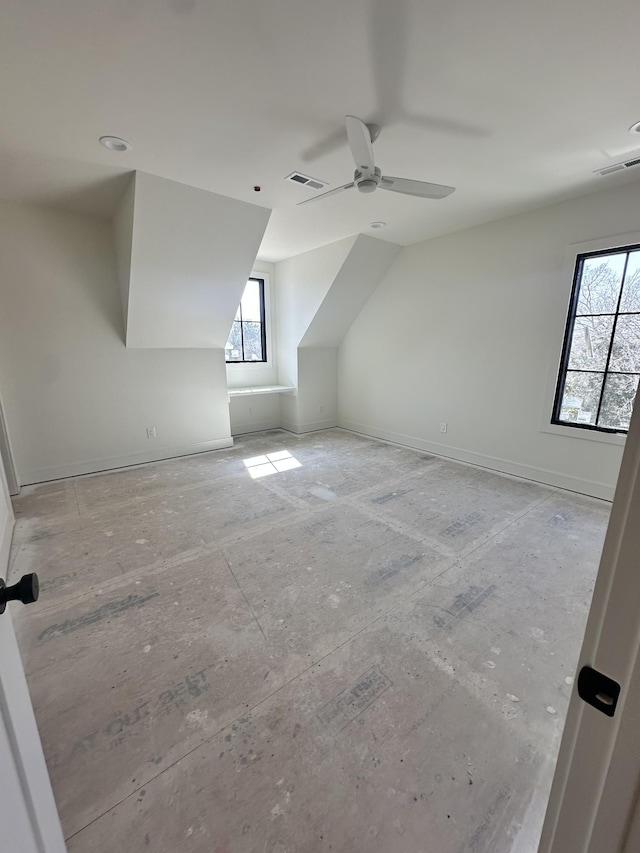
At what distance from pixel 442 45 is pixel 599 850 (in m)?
2.62

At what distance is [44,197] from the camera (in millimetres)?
3168

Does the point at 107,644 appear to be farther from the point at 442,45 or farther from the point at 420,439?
the point at 420,439

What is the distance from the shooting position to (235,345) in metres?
5.61

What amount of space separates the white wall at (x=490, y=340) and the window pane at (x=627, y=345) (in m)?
0.44

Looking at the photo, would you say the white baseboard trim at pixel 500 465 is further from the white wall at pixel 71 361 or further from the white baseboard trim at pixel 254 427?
the white wall at pixel 71 361

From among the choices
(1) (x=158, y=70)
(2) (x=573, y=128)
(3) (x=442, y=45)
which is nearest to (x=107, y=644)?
(1) (x=158, y=70)

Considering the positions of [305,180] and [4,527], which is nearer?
[4,527]

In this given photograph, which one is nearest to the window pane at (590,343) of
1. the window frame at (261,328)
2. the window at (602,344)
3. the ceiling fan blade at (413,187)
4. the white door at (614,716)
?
the window at (602,344)

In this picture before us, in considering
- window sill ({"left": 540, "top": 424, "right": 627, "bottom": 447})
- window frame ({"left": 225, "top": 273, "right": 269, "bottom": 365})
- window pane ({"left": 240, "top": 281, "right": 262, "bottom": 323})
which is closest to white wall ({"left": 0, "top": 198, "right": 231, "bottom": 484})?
window frame ({"left": 225, "top": 273, "right": 269, "bottom": 365})

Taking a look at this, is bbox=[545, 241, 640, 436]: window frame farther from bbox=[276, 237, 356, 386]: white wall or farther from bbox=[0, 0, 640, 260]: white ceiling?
bbox=[276, 237, 356, 386]: white wall

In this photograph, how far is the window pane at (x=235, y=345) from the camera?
5547 mm

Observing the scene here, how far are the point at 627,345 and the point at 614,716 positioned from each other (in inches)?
144

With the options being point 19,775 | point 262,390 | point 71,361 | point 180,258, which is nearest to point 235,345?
point 262,390

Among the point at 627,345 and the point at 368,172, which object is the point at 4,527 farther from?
the point at 627,345
